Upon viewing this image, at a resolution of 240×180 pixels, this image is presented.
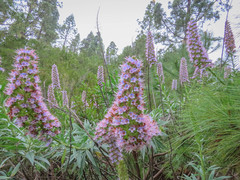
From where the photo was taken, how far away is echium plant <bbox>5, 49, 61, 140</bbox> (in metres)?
0.91

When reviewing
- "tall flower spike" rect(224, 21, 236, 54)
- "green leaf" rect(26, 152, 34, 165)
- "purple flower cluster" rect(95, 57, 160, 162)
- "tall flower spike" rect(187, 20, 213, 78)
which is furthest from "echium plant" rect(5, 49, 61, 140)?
"tall flower spike" rect(224, 21, 236, 54)

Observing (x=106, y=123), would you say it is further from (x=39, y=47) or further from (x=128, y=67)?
(x=39, y=47)

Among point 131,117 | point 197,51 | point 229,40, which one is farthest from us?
point 229,40

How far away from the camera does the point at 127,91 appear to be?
2.96 ft

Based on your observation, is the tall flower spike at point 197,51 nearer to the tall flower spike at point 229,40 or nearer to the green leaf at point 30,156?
the tall flower spike at point 229,40

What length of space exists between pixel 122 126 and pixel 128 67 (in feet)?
1.07

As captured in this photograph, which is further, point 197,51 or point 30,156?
point 197,51

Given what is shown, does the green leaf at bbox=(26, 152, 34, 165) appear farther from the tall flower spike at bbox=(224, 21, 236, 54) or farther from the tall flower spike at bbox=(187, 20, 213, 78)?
the tall flower spike at bbox=(224, 21, 236, 54)

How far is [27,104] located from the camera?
92cm

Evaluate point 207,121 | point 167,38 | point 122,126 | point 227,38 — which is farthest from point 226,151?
point 167,38

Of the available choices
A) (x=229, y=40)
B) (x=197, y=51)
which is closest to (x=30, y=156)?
(x=197, y=51)

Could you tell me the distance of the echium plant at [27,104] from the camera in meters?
0.91

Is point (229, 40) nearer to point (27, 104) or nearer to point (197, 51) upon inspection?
point (197, 51)

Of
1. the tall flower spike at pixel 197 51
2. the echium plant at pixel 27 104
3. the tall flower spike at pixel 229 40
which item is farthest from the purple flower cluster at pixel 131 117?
the tall flower spike at pixel 229 40
